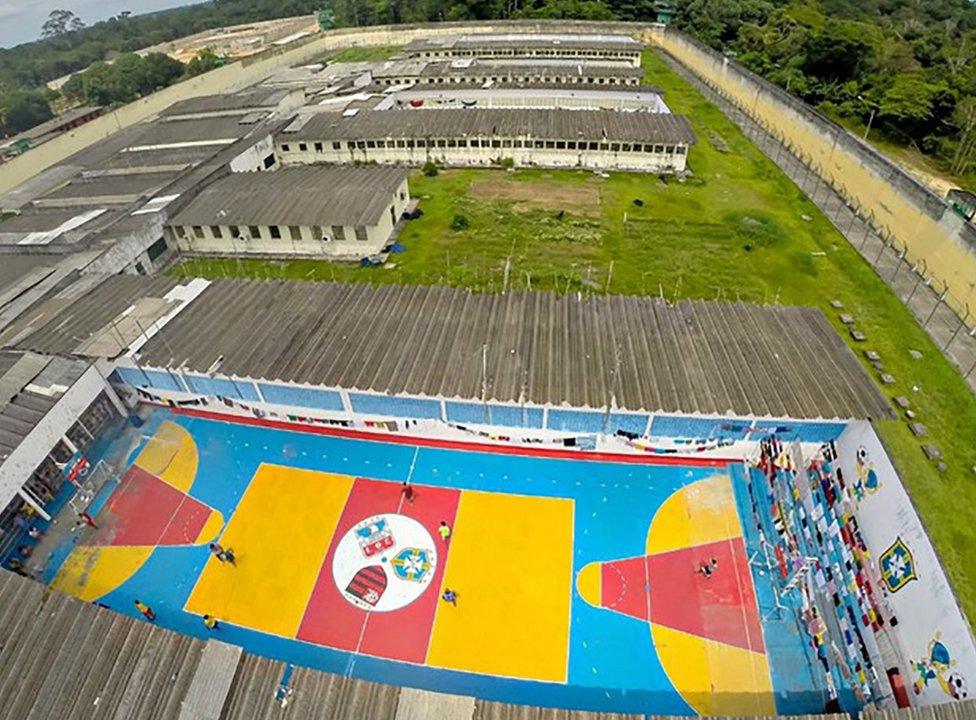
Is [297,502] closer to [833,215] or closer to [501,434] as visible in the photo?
[501,434]

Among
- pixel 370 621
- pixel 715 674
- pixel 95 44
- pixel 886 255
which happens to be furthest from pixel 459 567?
pixel 95 44

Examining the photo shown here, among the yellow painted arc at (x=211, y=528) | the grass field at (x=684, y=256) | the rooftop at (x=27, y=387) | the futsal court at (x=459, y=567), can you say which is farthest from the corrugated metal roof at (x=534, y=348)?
the yellow painted arc at (x=211, y=528)

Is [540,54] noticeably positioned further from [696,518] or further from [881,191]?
[696,518]

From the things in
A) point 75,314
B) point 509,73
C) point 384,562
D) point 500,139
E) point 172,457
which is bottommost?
point 384,562

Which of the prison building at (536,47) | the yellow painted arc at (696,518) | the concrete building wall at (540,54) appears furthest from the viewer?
the prison building at (536,47)

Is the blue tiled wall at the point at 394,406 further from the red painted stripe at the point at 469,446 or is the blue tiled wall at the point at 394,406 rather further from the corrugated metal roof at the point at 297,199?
the corrugated metal roof at the point at 297,199
